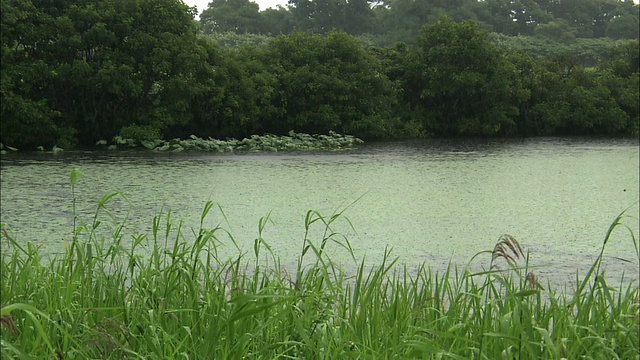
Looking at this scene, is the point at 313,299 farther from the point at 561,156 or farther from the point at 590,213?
the point at 561,156

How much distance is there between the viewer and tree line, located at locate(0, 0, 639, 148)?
32.1 ft

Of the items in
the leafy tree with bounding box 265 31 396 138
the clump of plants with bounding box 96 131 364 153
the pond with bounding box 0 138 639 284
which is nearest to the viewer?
the pond with bounding box 0 138 639 284

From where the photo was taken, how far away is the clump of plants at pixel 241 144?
971 cm

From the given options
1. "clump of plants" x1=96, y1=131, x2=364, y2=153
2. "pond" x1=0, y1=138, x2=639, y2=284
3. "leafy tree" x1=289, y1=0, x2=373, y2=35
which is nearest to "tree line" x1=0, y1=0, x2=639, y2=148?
"clump of plants" x1=96, y1=131, x2=364, y2=153

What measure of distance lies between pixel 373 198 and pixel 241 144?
5.28 m

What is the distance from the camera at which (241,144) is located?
10383 millimetres

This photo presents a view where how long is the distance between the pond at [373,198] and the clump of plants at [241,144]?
85 centimetres

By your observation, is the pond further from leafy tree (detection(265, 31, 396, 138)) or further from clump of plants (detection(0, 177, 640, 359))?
leafy tree (detection(265, 31, 396, 138))

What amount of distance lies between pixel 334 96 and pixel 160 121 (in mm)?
2923

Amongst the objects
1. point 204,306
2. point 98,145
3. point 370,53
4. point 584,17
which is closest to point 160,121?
point 98,145

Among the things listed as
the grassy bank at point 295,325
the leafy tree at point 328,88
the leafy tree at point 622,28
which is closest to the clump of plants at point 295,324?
the grassy bank at point 295,325

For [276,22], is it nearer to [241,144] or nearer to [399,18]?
[399,18]

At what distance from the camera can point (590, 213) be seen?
4719 millimetres

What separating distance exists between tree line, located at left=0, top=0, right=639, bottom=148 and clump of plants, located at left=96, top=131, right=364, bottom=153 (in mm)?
234
